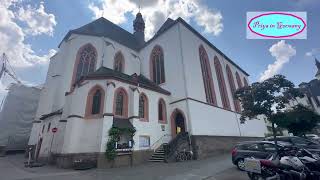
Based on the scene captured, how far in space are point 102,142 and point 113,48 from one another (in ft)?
46.1

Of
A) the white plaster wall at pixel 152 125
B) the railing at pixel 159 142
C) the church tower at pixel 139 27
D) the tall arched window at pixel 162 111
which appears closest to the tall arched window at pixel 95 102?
the white plaster wall at pixel 152 125

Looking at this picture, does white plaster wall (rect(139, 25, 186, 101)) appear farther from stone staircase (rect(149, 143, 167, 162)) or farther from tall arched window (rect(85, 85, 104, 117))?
tall arched window (rect(85, 85, 104, 117))

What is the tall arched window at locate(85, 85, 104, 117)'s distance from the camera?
586 inches

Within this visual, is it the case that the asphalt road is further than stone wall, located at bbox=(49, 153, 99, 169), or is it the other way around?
stone wall, located at bbox=(49, 153, 99, 169)

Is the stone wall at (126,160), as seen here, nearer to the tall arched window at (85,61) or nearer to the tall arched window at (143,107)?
the tall arched window at (143,107)

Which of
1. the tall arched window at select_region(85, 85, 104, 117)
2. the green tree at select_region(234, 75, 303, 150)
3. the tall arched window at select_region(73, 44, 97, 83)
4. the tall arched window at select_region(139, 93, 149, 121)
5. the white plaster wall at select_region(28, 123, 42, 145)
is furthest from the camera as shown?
the tall arched window at select_region(73, 44, 97, 83)

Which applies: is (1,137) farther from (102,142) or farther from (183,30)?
(183,30)

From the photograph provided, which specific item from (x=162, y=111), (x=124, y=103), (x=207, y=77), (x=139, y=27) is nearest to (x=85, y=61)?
(x=124, y=103)

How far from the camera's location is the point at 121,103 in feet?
52.5

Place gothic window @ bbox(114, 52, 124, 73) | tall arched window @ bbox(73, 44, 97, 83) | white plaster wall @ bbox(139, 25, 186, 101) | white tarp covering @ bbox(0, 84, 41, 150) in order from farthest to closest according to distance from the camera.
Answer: white tarp covering @ bbox(0, 84, 41, 150), gothic window @ bbox(114, 52, 124, 73), tall arched window @ bbox(73, 44, 97, 83), white plaster wall @ bbox(139, 25, 186, 101)

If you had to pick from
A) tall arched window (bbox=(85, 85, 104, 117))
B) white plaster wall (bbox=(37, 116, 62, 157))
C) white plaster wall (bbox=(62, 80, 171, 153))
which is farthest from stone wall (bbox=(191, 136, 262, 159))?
white plaster wall (bbox=(37, 116, 62, 157))

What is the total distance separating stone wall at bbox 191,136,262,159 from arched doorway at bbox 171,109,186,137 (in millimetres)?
2467

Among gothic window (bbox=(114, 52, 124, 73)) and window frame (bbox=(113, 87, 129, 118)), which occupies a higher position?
gothic window (bbox=(114, 52, 124, 73))

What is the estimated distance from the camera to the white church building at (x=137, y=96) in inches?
572
